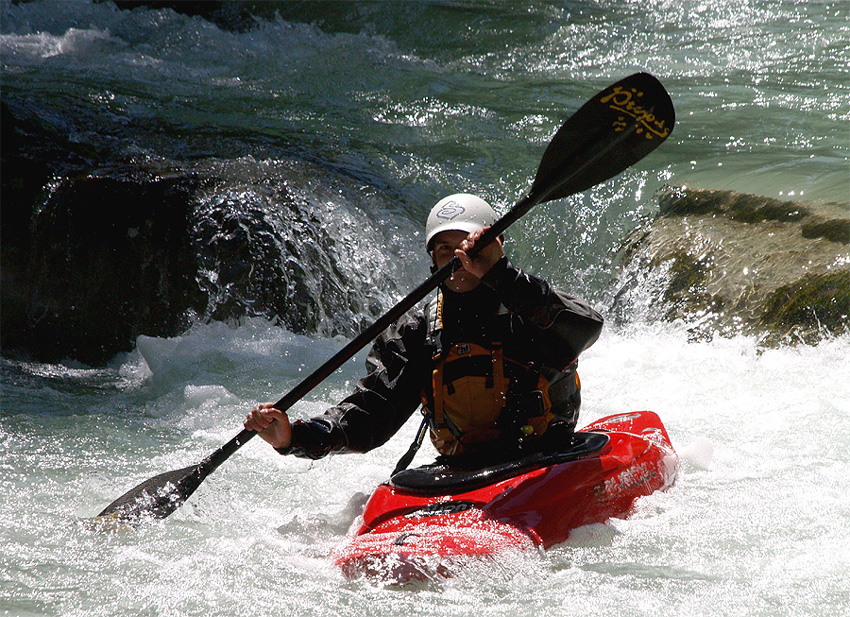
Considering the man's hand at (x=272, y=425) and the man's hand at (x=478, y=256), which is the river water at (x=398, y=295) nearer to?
the man's hand at (x=272, y=425)

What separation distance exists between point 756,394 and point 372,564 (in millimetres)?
2618

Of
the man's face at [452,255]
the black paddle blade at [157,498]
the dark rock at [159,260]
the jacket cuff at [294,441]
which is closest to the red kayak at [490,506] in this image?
the jacket cuff at [294,441]

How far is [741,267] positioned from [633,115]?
2.40 m

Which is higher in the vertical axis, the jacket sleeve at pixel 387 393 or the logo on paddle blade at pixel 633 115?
the logo on paddle blade at pixel 633 115

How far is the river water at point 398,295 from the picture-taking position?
8.29 ft

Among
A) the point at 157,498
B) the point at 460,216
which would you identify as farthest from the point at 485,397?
the point at 157,498

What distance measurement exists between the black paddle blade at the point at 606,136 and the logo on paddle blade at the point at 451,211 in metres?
0.36

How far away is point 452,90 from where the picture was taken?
29.8ft

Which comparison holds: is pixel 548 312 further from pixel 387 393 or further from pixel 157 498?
pixel 157 498

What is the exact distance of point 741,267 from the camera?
17.0 feet

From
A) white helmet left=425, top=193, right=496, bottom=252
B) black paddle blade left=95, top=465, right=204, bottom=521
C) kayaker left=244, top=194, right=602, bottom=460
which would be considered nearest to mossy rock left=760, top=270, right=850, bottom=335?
kayaker left=244, top=194, right=602, bottom=460

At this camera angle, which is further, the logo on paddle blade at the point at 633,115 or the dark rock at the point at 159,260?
the dark rock at the point at 159,260

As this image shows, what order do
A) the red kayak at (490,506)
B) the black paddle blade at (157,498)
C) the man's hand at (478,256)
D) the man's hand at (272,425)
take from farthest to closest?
1. the black paddle blade at (157,498)
2. the man's hand at (272,425)
3. the man's hand at (478,256)
4. the red kayak at (490,506)

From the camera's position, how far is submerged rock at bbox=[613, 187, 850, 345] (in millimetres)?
4723
